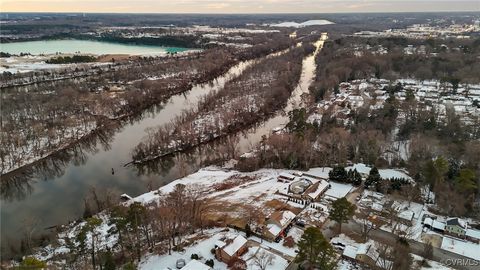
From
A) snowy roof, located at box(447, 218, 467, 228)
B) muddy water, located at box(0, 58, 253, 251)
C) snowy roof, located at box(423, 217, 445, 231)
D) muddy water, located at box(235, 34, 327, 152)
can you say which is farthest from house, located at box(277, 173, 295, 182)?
snowy roof, located at box(447, 218, 467, 228)

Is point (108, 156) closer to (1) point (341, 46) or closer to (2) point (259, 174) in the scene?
(2) point (259, 174)

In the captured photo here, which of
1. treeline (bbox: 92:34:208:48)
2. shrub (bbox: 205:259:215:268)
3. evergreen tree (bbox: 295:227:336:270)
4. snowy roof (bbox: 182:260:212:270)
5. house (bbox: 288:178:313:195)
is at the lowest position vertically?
shrub (bbox: 205:259:215:268)

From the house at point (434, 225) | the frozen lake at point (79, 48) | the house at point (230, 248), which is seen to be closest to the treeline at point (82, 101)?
the house at point (230, 248)

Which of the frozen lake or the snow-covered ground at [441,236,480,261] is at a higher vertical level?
the frozen lake

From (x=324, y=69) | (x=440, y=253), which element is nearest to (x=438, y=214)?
Result: (x=440, y=253)

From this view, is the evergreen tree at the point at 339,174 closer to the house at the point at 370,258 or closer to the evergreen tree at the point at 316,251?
the house at the point at 370,258

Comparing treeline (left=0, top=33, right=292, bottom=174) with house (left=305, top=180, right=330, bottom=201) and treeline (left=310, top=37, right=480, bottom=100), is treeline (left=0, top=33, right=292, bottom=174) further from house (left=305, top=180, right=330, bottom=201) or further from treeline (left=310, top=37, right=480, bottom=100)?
house (left=305, top=180, right=330, bottom=201)
